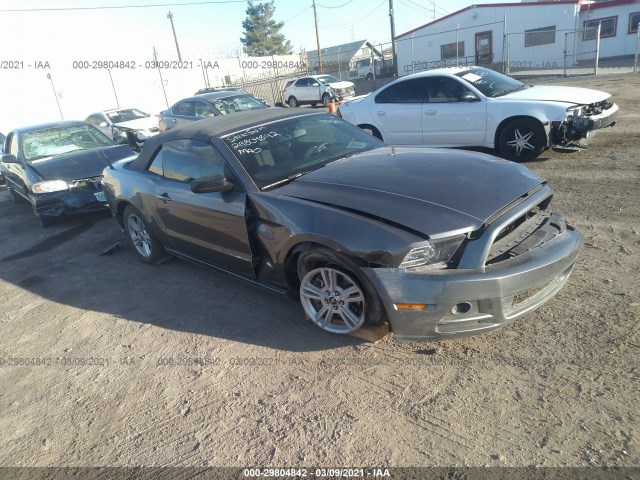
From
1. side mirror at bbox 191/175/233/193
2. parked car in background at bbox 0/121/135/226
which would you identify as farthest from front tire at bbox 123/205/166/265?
parked car in background at bbox 0/121/135/226

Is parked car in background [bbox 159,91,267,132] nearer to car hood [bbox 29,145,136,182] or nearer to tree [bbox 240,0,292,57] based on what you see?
car hood [bbox 29,145,136,182]

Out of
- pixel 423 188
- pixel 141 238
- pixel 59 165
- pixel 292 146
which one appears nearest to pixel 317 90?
pixel 59 165

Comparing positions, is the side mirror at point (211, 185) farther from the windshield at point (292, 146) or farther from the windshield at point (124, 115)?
the windshield at point (124, 115)

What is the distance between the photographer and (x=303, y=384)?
9.64ft

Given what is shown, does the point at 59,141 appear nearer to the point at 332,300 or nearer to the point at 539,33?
the point at 332,300

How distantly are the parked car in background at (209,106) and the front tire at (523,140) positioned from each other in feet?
24.3

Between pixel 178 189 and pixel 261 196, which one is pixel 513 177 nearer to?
pixel 261 196

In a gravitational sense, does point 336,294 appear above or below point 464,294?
below

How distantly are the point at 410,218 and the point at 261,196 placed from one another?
122 cm

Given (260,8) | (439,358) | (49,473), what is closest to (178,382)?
(49,473)

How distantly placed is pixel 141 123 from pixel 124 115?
1.50 m

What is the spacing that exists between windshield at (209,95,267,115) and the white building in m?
17.9

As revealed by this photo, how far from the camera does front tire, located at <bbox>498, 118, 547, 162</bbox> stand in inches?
276

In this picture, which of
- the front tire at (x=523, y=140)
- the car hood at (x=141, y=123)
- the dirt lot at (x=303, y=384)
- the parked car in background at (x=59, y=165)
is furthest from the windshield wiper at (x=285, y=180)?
the car hood at (x=141, y=123)
